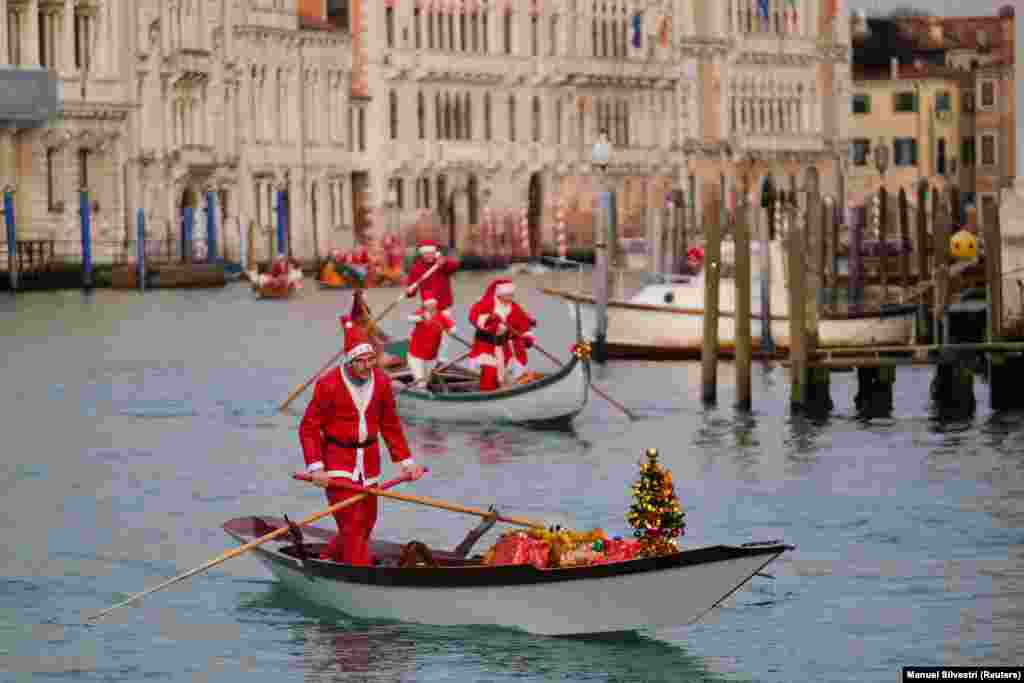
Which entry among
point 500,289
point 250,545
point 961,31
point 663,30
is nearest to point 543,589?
point 250,545

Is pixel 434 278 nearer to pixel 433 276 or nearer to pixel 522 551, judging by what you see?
pixel 433 276

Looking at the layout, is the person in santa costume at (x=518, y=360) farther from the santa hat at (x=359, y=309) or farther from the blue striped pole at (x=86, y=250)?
the blue striped pole at (x=86, y=250)

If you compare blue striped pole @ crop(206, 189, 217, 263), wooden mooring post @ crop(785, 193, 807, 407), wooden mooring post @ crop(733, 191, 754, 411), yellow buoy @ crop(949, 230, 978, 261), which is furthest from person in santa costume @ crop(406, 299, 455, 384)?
blue striped pole @ crop(206, 189, 217, 263)

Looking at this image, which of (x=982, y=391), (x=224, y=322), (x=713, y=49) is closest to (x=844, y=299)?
(x=224, y=322)

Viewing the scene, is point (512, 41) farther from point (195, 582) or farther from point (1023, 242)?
point (195, 582)

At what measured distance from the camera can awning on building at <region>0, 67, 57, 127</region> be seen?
82250mm

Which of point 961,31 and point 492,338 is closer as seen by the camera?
point 492,338

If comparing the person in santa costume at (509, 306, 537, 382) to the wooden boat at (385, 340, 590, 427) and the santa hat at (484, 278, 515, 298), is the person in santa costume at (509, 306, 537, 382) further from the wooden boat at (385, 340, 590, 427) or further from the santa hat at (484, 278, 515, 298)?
the santa hat at (484, 278, 515, 298)

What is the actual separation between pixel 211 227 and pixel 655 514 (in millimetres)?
65617

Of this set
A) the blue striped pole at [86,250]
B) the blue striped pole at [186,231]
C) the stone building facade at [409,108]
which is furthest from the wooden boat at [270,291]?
the stone building facade at [409,108]

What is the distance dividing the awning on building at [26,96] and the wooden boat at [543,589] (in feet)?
202

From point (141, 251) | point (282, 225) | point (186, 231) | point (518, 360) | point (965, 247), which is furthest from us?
point (282, 225)

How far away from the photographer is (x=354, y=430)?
2144cm

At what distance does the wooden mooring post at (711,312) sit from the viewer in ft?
121
